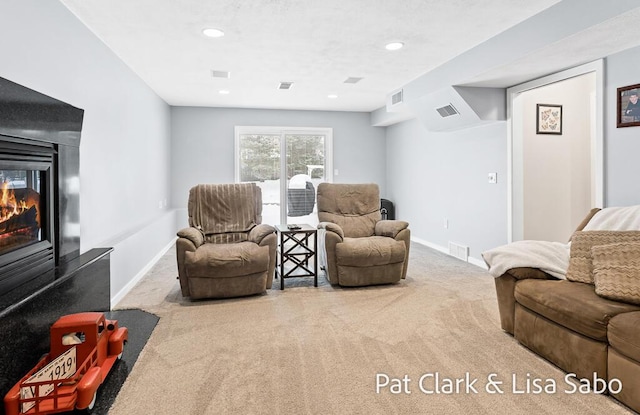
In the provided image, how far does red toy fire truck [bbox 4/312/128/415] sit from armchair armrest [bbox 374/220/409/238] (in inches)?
107

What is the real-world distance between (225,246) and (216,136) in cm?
388

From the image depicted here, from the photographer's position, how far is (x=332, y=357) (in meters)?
2.36

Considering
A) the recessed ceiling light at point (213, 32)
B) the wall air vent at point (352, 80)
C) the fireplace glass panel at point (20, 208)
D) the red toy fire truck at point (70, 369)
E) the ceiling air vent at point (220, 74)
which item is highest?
the wall air vent at point (352, 80)

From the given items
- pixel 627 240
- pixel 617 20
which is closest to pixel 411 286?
pixel 627 240

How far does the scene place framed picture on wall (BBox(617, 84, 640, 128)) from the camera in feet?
9.67

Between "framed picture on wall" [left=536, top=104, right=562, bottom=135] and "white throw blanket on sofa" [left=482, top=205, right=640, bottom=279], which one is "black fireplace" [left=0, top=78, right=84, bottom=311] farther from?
"framed picture on wall" [left=536, top=104, right=562, bottom=135]

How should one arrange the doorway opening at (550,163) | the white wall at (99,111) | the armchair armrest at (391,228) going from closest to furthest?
the white wall at (99,111), the armchair armrest at (391,228), the doorway opening at (550,163)

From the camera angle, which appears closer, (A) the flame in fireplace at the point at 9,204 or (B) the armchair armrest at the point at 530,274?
(A) the flame in fireplace at the point at 9,204

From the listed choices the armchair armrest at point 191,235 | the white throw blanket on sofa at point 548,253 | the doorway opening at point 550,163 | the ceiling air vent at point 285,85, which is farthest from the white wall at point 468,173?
the armchair armrest at point 191,235

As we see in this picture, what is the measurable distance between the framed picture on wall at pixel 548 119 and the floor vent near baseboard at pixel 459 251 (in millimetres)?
1724

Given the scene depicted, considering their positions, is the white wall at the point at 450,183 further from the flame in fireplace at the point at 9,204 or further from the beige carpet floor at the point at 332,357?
the flame in fireplace at the point at 9,204

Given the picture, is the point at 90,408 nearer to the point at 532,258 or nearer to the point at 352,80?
the point at 532,258

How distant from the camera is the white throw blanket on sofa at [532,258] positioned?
2.49 meters

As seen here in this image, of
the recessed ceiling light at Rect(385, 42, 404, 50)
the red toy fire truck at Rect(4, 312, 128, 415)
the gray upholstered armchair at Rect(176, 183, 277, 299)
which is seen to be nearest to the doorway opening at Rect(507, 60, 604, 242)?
the recessed ceiling light at Rect(385, 42, 404, 50)
